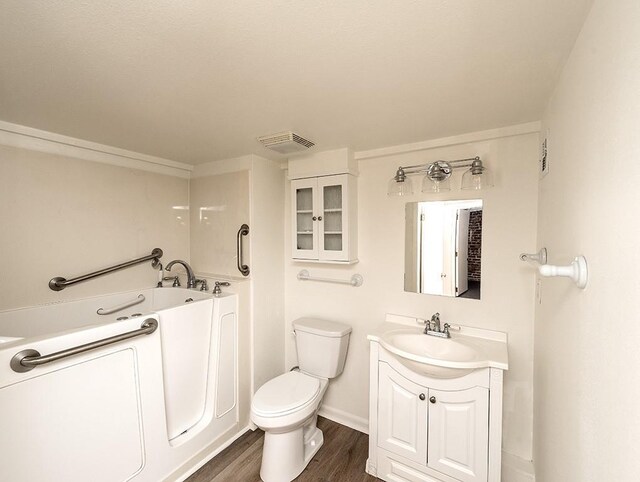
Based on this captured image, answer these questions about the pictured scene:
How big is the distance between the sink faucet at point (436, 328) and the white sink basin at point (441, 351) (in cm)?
2

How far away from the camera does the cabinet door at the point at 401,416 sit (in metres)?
1.60

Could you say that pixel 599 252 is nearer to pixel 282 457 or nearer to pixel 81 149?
pixel 282 457

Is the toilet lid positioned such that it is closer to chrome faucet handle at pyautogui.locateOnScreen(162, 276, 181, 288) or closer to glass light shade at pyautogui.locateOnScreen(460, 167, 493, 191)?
chrome faucet handle at pyautogui.locateOnScreen(162, 276, 181, 288)

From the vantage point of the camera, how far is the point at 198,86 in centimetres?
122

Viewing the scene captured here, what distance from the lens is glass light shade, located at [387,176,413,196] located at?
1.92 meters

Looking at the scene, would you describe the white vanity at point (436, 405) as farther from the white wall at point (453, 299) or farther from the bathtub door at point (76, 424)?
the bathtub door at point (76, 424)

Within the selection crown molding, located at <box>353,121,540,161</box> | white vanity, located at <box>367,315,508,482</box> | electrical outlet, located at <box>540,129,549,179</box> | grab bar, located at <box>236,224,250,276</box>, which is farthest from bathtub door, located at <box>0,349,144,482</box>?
electrical outlet, located at <box>540,129,549,179</box>

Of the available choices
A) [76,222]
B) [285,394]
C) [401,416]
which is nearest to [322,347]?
[285,394]

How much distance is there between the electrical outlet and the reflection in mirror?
1.21 ft

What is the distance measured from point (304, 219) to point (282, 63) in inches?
53.5

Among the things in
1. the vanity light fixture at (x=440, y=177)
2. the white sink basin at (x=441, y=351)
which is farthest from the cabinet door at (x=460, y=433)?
the vanity light fixture at (x=440, y=177)

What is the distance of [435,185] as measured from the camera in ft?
5.98

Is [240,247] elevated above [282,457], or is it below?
above

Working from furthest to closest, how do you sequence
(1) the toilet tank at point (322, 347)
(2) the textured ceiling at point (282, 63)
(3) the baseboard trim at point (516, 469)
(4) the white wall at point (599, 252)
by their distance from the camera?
(1) the toilet tank at point (322, 347)
(3) the baseboard trim at point (516, 469)
(2) the textured ceiling at point (282, 63)
(4) the white wall at point (599, 252)
